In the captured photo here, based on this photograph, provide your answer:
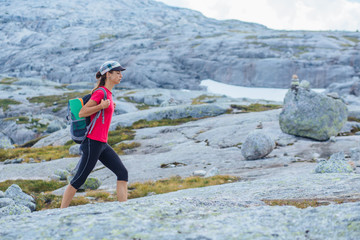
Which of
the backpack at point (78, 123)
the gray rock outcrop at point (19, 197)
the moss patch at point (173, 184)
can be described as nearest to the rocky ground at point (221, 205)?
the moss patch at point (173, 184)

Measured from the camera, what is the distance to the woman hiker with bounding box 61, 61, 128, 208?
7812 mm

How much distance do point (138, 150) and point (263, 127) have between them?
11701 millimetres

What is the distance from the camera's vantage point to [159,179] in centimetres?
1836

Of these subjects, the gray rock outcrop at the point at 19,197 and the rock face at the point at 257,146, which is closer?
the gray rock outcrop at the point at 19,197

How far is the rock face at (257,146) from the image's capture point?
65.0ft

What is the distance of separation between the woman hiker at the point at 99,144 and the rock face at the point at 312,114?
18.7 m

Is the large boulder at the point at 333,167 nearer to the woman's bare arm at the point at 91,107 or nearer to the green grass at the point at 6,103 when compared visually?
the woman's bare arm at the point at 91,107

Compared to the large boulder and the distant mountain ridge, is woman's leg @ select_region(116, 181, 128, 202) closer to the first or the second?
the large boulder

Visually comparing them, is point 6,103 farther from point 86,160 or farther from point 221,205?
point 221,205

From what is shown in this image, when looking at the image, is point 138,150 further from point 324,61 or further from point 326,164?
point 324,61

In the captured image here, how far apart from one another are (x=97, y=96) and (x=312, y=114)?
19.7 m

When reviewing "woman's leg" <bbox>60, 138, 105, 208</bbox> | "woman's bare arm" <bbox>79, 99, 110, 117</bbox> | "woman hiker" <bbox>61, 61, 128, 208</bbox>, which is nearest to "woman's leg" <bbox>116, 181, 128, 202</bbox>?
"woman hiker" <bbox>61, 61, 128, 208</bbox>

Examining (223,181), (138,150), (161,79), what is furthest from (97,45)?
(223,181)

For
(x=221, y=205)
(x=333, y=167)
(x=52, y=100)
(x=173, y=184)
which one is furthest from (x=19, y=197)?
(x=52, y=100)
